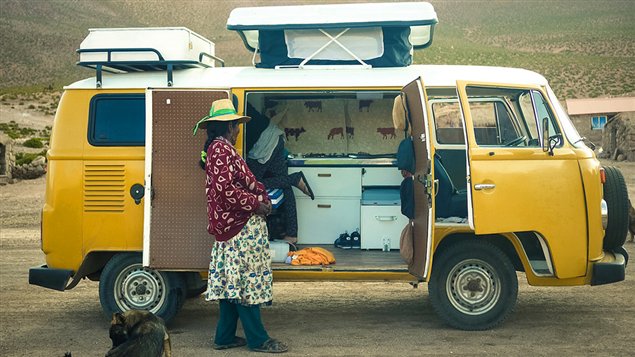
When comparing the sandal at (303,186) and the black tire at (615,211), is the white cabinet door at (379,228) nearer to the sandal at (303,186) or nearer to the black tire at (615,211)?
the sandal at (303,186)

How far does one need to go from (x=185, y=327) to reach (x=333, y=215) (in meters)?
1.97

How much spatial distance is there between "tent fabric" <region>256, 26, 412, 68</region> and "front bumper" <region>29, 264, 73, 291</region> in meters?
2.65

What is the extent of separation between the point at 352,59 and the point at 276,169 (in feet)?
4.79

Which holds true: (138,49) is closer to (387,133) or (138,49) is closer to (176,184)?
(176,184)

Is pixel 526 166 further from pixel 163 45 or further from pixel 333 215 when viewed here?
pixel 163 45

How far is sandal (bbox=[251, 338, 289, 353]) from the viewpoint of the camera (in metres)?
7.44

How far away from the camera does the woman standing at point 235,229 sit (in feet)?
23.6

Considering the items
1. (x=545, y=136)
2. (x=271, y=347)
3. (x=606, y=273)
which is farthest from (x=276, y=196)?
(x=606, y=273)

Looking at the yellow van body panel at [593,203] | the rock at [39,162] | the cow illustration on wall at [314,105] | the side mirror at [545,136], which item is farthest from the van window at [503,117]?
the rock at [39,162]

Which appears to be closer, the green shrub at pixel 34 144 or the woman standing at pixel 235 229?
the woman standing at pixel 235 229

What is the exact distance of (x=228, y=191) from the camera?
23.5 ft

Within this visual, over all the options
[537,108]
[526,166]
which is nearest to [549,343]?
[526,166]

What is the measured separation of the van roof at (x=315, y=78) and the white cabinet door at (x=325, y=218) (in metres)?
1.59

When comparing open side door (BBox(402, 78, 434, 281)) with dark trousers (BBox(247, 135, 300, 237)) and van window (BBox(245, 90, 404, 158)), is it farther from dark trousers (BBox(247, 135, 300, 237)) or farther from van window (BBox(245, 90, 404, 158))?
van window (BBox(245, 90, 404, 158))
